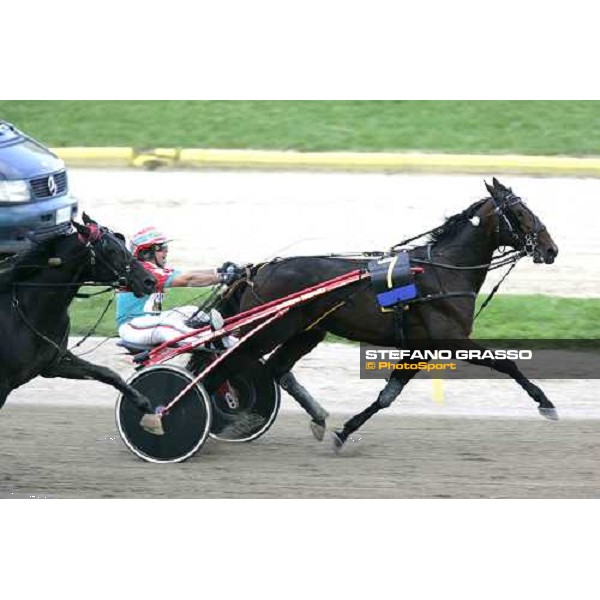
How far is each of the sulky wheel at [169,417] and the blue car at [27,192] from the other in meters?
3.76

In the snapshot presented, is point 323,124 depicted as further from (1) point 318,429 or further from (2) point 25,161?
(1) point 318,429

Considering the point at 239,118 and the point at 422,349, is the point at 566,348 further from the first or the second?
the point at 239,118

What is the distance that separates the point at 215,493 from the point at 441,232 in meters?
2.60

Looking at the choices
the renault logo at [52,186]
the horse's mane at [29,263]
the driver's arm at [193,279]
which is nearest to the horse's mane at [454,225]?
the driver's arm at [193,279]

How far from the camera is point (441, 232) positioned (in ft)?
37.6

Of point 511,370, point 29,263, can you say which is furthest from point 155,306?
point 511,370

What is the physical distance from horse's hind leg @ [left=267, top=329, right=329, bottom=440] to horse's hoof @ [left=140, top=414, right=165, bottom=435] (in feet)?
3.50

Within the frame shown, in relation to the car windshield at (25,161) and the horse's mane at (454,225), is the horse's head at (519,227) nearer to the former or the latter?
the horse's mane at (454,225)

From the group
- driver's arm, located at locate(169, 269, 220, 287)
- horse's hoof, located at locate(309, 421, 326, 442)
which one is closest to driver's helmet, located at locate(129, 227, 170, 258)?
driver's arm, located at locate(169, 269, 220, 287)

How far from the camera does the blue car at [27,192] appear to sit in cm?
1465

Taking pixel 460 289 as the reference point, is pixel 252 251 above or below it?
below

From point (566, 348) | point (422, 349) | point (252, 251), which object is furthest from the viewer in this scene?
point (252, 251)

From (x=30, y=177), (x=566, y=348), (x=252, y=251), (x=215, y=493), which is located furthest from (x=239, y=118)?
(x=215, y=493)

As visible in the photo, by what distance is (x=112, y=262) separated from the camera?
10180mm
